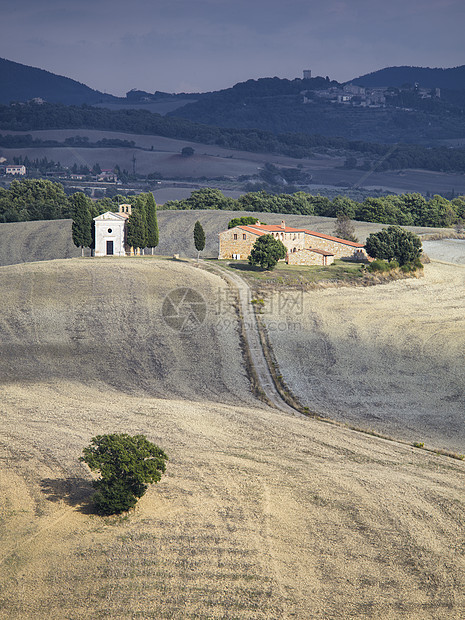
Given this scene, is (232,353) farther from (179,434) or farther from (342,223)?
(342,223)

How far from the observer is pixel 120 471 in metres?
30.8

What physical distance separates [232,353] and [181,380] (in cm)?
719

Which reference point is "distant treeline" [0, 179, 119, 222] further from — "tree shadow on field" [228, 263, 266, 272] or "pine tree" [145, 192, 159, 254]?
"tree shadow on field" [228, 263, 266, 272]

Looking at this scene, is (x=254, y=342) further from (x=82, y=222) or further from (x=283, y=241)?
(x=82, y=222)

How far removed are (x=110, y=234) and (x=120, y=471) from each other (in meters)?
63.8

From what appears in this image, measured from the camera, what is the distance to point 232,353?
58500 millimetres

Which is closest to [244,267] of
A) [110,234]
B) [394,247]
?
[110,234]

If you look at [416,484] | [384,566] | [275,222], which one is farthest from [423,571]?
[275,222]

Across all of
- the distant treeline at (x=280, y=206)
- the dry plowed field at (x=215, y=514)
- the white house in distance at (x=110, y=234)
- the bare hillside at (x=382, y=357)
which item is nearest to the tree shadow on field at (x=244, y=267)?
the bare hillside at (x=382, y=357)

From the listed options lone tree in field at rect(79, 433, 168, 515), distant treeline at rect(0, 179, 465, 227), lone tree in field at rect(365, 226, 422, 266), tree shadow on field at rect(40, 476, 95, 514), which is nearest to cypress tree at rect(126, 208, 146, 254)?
lone tree in field at rect(365, 226, 422, 266)

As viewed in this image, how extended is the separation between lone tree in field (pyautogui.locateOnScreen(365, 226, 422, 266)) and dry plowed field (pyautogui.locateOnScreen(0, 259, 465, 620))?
150 ft

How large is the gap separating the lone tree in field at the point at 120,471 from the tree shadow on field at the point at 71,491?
0.80 meters

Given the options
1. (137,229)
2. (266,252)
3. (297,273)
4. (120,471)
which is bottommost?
(120,471)

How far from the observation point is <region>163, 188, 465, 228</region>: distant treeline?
148363 mm
